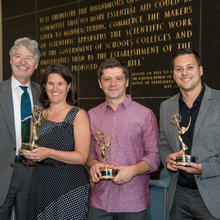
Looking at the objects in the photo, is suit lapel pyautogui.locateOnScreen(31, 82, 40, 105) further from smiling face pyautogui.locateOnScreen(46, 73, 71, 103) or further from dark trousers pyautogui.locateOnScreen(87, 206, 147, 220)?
dark trousers pyautogui.locateOnScreen(87, 206, 147, 220)

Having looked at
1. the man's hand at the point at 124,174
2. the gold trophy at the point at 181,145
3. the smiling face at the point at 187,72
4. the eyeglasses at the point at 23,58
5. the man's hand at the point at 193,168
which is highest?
the eyeglasses at the point at 23,58

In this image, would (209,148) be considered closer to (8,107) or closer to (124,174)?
(124,174)

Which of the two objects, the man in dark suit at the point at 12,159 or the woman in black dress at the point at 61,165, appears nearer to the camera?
the woman in black dress at the point at 61,165

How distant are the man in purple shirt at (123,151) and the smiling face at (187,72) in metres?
0.36

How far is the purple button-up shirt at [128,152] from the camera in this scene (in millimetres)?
2330

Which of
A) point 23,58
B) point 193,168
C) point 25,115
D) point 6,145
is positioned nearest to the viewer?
point 193,168

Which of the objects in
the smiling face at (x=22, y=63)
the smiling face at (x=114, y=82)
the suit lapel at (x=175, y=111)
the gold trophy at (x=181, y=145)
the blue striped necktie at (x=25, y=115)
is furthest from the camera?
the smiling face at (x=22, y=63)

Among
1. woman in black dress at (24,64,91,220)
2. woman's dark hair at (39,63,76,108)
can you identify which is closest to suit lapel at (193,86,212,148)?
woman in black dress at (24,64,91,220)

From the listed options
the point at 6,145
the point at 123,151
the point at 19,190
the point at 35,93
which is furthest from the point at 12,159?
the point at 123,151

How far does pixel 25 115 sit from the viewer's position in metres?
2.73

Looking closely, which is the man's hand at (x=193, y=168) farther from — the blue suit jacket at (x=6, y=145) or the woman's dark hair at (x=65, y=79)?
the blue suit jacket at (x=6, y=145)

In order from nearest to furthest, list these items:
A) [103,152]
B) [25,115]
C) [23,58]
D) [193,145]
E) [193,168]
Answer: [193,168] → [193,145] → [103,152] → [25,115] → [23,58]

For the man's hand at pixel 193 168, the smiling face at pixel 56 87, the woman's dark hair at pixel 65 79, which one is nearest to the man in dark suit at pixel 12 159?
the woman's dark hair at pixel 65 79

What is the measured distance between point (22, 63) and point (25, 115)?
0.45 m
